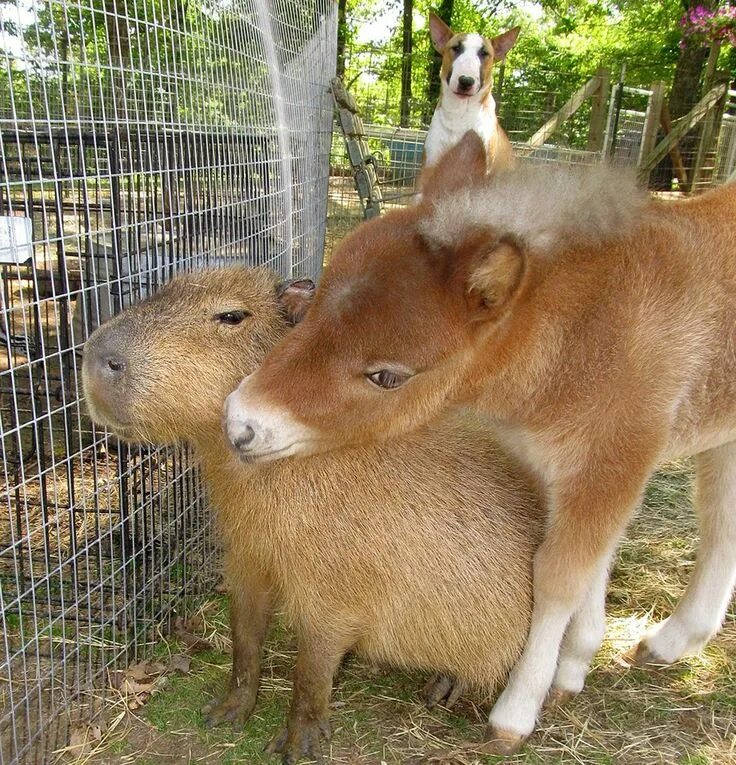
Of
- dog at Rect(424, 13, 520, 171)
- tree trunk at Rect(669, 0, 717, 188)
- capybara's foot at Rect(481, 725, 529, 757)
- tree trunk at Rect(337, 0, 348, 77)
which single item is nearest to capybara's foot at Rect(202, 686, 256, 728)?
capybara's foot at Rect(481, 725, 529, 757)

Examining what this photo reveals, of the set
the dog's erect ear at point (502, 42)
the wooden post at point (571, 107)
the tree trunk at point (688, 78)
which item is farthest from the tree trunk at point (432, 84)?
the tree trunk at point (688, 78)

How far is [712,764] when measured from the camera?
254 cm

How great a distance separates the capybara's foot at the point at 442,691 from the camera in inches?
111

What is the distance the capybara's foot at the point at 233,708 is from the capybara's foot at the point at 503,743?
891mm

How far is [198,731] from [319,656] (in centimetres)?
60

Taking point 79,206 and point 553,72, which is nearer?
point 79,206

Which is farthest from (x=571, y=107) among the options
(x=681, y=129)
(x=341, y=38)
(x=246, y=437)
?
(x=246, y=437)

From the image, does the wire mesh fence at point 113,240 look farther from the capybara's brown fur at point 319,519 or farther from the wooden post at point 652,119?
the wooden post at point 652,119

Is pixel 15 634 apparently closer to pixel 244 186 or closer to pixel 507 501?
pixel 507 501

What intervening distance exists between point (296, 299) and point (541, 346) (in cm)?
85

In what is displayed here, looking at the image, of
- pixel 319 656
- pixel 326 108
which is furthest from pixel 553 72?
pixel 319 656

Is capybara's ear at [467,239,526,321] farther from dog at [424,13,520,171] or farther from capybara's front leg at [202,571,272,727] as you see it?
dog at [424,13,520,171]

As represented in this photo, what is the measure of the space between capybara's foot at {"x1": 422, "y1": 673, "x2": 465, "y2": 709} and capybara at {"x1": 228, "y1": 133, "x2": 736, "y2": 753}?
257 millimetres

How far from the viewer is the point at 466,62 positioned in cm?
672
